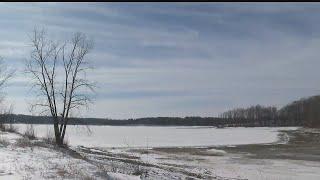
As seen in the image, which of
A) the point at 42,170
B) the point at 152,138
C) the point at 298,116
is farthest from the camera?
the point at 298,116

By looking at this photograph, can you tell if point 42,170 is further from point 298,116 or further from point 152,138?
point 298,116

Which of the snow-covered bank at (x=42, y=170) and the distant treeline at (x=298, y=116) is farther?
the distant treeline at (x=298, y=116)

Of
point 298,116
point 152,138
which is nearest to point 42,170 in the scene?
point 152,138

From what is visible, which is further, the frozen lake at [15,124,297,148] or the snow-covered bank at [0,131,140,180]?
the frozen lake at [15,124,297,148]

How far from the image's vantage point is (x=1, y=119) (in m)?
34.8

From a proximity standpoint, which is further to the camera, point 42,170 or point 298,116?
point 298,116

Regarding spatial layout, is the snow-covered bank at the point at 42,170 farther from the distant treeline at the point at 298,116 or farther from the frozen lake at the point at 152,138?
the distant treeline at the point at 298,116

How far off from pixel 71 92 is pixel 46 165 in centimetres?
1950

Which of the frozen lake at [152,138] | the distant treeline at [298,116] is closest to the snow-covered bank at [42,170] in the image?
the frozen lake at [152,138]

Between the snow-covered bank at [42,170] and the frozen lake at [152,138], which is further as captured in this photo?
the frozen lake at [152,138]

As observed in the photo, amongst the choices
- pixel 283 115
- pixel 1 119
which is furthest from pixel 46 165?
pixel 283 115

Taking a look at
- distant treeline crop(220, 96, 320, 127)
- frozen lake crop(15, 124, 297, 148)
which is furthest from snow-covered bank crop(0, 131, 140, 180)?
distant treeline crop(220, 96, 320, 127)

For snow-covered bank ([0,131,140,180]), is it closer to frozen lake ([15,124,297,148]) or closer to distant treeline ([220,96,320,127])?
frozen lake ([15,124,297,148])

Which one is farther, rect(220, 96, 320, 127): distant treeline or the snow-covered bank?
rect(220, 96, 320, 127): distant treeline
